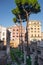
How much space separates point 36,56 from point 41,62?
3.85ft

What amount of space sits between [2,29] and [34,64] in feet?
163

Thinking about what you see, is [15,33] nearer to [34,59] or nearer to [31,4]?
[31,4]

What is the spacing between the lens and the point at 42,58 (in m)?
12.2

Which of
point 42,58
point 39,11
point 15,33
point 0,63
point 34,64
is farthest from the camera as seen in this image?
point 15,33

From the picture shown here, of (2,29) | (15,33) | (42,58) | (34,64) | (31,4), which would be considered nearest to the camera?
(42,58)

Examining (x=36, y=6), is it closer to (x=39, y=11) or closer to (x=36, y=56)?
(x=39, y=11)

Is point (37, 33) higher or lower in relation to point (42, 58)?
higher

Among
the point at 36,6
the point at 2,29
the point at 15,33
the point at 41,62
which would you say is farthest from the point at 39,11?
the point at 15,33

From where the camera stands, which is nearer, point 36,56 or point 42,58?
point 42,58

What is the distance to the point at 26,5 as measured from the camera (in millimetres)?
25297

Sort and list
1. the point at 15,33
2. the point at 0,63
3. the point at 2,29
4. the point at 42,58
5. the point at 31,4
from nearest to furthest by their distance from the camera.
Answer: the point at 42,58 < the point at 0,63 < the point at 31,4 < the point at 2,29 < the point at 15,33

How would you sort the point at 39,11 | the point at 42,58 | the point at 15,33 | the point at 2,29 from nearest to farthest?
the point at 42,58 → the point at 39,11 → the point at 2,29 → the point at 15,33

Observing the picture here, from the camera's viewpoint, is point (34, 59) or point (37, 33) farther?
point (37, 33)

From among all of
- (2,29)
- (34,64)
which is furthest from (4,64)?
(2,29)
